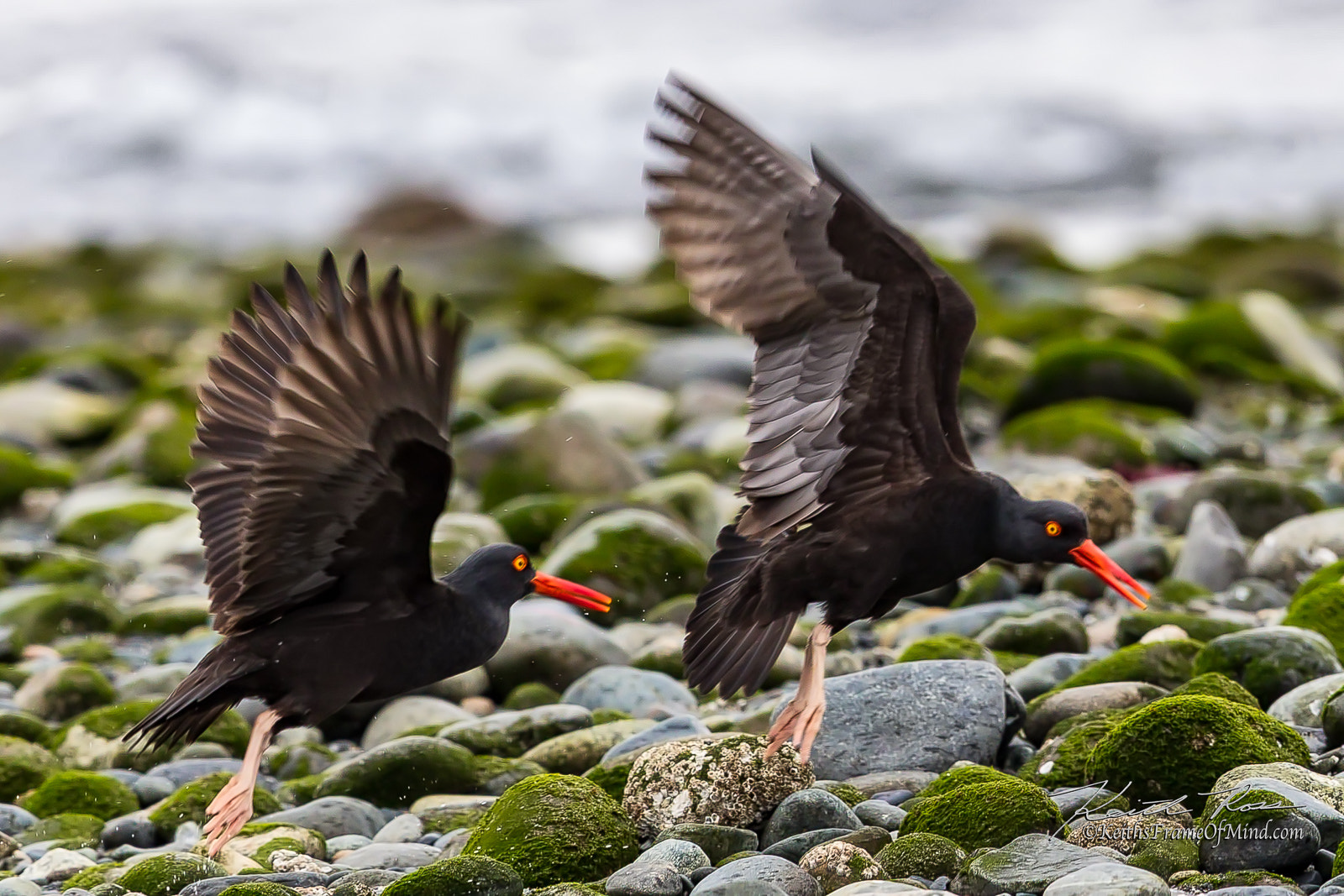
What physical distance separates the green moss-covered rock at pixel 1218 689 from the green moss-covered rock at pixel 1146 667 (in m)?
0.57

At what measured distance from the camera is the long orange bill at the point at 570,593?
6078mm

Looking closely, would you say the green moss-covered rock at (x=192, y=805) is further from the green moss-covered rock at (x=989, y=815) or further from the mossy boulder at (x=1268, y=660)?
the mossy boulder at (x=1268, y=660)

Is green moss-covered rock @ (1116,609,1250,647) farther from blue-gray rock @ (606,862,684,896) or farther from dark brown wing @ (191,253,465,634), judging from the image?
dark brown wing @ (191,253,465,634)

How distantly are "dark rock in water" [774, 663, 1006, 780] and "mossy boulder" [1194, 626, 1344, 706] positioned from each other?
2.88 ft

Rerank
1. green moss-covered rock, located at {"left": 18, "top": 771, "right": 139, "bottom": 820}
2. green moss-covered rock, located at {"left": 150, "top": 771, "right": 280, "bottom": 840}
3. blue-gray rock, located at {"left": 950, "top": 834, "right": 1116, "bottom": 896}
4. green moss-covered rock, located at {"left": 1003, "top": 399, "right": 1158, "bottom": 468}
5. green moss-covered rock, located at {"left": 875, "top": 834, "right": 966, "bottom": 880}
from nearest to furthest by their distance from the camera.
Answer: blue-gray rock, located at {"left": 950, "top": 834, "right": 1116, "bottom": 896} → green moss-covered rock, located at {"left": 875, "top": 834, "right": 966, "bottom": 880} → green moss-covered rock, located at {"left": 150, "top": 771, "right": 280, "bottom": 840} → green moss-covered rock, located at {"left": 18, "top": 771, "right": 139, "bottom": 820} → green moss-covered rock, located at {"left": 1003, "top": 399, "right": 1158, "bottom": 468}

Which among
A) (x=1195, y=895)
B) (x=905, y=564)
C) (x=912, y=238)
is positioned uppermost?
(x=912, y=238)

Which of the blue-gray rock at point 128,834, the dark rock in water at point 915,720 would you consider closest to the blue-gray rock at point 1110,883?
the dark rock in water at point 915,720

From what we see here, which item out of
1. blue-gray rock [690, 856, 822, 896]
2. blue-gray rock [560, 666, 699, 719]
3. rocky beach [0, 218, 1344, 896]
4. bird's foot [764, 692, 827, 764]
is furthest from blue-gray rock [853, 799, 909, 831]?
blue-gray rock [560, 666, 699, 719]

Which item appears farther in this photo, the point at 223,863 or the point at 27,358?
the point at 27,358

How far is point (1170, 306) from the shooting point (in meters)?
20.8

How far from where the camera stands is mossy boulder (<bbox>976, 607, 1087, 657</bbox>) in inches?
283

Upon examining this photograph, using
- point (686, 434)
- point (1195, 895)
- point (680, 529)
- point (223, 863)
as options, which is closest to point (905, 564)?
point (1195, 895)

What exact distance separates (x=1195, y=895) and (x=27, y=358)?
17.8 metres

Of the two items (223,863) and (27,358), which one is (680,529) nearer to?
(223,863)
